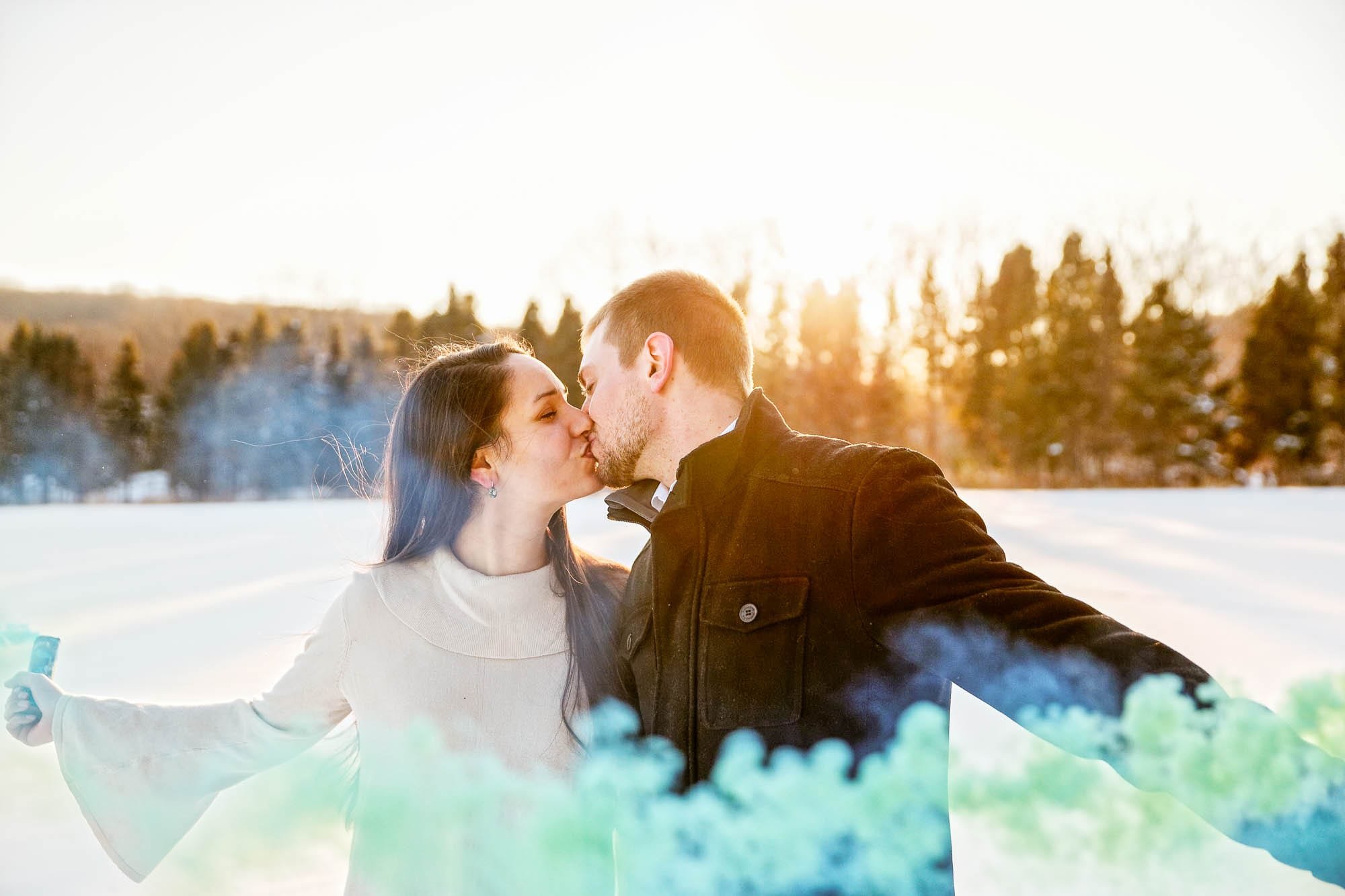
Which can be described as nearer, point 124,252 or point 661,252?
point 124,252

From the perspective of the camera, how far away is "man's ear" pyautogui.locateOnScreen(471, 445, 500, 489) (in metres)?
1.63

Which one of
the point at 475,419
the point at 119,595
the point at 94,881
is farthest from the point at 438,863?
the point at 119,595

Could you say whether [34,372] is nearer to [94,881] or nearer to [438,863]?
[94,881]

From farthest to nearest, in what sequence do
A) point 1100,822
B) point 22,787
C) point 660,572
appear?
point 22,787, point 1100,822, point 660,572

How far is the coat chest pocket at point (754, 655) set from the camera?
1203mm

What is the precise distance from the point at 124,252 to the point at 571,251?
8.53m

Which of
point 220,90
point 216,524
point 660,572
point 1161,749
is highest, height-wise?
point 220,90

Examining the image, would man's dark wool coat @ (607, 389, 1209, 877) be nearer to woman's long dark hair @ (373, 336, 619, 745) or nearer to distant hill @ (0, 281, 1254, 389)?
woman's long dark hair @ (373, 336, 619, 745)

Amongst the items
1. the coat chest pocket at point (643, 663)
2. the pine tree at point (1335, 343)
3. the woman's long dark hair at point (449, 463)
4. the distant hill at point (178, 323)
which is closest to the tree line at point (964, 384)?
the pine tree at point (1335, 343)

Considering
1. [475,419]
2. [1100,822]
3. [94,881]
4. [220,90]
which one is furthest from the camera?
[220,90]

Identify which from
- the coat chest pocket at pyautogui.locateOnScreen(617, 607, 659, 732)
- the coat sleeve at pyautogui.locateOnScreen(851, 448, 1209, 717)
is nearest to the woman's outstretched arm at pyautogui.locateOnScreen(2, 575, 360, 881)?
the coat chest pocket at pyautogui.locateOnScreen(617, 607, 659, 732)

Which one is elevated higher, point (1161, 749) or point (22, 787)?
point (1161, 749)

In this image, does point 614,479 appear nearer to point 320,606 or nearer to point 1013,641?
point 1013,641

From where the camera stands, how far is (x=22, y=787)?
2.82 meters
